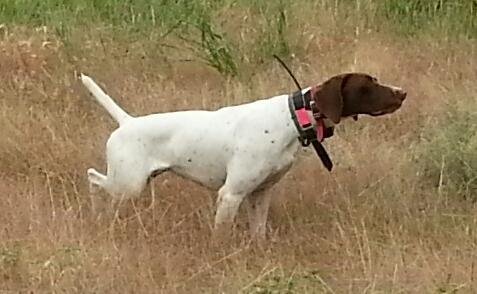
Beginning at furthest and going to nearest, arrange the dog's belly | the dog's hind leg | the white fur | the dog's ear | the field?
1. the dog's hind leg
2. the dog's belly
3. the white fur
4. the dog's ear
5. the field

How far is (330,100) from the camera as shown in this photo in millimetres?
4719

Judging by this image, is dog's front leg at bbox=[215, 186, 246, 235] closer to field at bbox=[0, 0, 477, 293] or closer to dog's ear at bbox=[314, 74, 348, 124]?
field at bbox=[0, 0, 477, 293]

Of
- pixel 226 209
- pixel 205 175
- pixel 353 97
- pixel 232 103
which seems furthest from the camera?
pixel 232 103

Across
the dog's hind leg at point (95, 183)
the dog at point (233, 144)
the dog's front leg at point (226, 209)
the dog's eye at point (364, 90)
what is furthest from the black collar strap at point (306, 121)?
the dog's hind leg at point (95, 183)

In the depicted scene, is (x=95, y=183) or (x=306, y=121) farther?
(x=95, y=183)

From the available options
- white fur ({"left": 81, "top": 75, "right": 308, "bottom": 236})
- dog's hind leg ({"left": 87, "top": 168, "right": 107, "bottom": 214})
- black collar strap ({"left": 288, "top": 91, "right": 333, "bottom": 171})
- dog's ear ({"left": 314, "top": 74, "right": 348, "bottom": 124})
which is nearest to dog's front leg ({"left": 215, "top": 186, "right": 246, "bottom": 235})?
white fur ({"left": 81, "top": 75, "right": 308, "bottom": 236})

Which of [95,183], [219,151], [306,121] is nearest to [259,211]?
[219,151]

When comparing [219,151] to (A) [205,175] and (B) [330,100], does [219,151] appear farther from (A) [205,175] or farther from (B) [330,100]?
(B) [330,100]

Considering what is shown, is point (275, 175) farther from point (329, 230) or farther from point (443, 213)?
point (443, 213)

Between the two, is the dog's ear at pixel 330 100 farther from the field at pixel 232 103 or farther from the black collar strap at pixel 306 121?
the field at pixel 232 103

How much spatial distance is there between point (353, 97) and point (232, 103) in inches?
78.8

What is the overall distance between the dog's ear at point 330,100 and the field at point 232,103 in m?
0.56

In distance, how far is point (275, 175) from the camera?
4902 mm

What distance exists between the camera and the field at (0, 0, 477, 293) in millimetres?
4574
